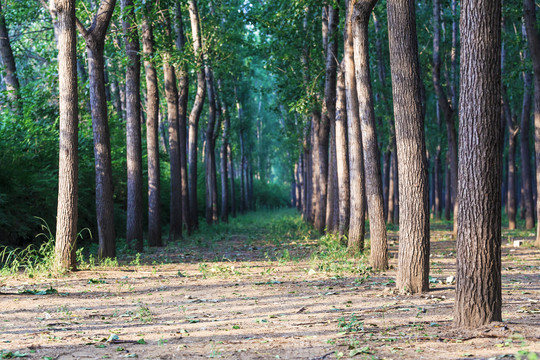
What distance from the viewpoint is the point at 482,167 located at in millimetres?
5309

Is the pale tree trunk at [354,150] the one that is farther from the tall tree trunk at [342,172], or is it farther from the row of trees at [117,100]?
the row of trees at [117,100]

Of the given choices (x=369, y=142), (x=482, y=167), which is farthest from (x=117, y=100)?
(x=482, y=167)

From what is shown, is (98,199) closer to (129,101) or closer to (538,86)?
(129,101)

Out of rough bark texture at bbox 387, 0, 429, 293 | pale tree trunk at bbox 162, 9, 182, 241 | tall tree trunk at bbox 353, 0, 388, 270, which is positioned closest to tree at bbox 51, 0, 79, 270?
tall tree trunk at bbox 353, 0, 388, 270

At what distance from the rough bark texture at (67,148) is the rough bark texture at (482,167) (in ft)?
24.5

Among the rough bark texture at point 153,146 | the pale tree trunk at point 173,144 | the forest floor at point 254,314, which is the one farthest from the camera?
the pale tree trunk at point 173,144

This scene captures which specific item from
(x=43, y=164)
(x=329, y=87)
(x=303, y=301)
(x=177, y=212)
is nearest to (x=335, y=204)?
(x=329, y=87)

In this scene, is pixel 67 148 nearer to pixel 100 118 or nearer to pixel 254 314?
pixel 100 118

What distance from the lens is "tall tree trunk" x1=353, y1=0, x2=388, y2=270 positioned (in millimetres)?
9859

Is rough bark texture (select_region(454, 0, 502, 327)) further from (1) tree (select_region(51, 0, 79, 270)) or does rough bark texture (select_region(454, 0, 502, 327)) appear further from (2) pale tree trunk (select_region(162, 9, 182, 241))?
(2) pale tree trunk (select_region(162, 9, 182, 241))

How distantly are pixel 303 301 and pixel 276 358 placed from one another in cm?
292

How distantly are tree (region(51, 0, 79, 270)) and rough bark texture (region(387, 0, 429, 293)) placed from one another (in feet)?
19.9

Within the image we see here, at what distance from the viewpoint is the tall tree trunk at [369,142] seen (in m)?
9.86

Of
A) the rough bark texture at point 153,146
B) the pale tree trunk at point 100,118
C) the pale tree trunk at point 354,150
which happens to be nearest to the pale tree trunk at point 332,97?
the pale tree trunk at point 354,150
